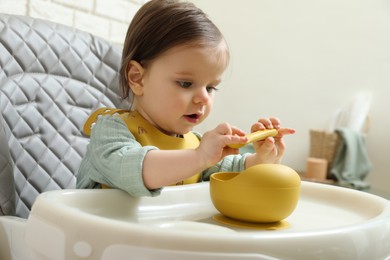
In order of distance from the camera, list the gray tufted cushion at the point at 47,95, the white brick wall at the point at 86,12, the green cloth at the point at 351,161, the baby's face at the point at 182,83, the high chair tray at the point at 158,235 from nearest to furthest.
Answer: the high chair tray at the point at 158,235 → the baby's face at the point at 182,83 → the gray tufted cushion at the point at 47,95 → the white brick wall at the point at 86,12 → the green cloth at the point at 351,161

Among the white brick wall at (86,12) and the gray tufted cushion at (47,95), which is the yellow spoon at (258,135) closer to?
the gray tufted cushion at (47,95)

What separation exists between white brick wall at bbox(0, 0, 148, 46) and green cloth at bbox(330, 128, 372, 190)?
1.22 meters

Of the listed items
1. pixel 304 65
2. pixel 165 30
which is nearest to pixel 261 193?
pixel 165 30

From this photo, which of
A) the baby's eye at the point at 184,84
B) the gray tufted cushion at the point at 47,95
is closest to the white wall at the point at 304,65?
the gray tufted cushion at the point at 47,95

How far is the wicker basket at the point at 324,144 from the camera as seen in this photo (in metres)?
2.37

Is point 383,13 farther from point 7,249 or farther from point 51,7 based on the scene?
point 7,249

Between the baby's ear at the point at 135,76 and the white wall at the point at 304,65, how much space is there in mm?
1877

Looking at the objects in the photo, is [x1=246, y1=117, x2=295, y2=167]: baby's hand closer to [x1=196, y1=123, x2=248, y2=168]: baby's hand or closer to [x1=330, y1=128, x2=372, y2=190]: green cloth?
[x1=196, y1=123, x2=248, y2=168]: baby's hand

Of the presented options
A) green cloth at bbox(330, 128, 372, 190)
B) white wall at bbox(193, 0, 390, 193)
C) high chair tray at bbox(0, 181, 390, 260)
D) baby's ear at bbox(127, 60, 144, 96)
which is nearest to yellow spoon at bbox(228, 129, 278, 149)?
high chair tray at bbox(0, 181, 390, 260)

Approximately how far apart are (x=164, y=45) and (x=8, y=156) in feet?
1.09

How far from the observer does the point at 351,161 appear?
2.32 metres

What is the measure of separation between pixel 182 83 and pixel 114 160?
18 cm

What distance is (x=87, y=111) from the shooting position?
3.58ft

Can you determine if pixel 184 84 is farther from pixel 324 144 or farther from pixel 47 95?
pixel 324 144
